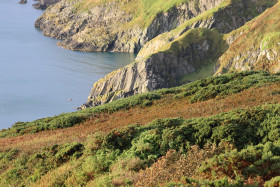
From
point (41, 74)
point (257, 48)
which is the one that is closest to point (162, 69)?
point (257, 48)

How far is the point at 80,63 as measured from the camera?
14538cm

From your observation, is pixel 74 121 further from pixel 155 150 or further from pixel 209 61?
pixel 209 61

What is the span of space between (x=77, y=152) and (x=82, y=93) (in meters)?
93.5

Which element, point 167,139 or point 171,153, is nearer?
point 171,153

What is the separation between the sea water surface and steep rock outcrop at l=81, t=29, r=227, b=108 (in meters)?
8.92

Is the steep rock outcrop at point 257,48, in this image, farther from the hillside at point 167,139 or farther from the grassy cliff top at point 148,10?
the grassy cliff top at point 148,10

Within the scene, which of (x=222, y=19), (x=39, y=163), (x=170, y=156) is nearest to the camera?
(x=170, y=156)

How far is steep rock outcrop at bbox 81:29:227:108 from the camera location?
332ft

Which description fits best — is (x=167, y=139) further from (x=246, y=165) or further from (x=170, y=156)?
(x=246, y=165)

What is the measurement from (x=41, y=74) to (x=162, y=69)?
50.1 metres

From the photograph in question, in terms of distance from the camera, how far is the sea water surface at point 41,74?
314 feet

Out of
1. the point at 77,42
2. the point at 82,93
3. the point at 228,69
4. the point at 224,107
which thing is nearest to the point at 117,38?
the point at 77,42

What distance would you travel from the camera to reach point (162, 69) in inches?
4033

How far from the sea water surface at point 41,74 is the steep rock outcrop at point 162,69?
29.3 feet
